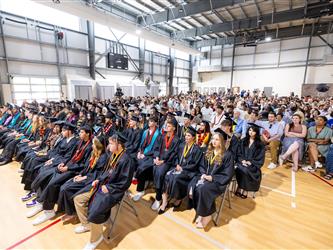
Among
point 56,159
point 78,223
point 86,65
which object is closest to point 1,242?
point 78,223

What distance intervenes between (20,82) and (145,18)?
29.6 feet

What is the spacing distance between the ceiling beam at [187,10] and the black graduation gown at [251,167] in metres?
8.92

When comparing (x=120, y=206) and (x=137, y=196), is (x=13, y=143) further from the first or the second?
(x=120, y=206)

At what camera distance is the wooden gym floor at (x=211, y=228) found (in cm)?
236

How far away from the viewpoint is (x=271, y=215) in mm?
2914

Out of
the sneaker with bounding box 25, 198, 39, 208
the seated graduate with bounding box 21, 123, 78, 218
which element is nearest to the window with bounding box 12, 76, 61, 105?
the seated graduate with bounding box 21, 123, 78, 218

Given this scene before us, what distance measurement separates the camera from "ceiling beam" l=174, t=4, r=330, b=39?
36.6 ft

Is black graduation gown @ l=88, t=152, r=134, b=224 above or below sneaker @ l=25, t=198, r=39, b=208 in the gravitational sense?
above

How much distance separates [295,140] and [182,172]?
135 inches

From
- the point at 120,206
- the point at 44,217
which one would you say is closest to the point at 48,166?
the point at 44,217

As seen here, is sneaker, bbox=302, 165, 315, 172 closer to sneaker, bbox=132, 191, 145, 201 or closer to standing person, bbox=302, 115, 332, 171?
standing person, bbox=302, 115, 332, 171

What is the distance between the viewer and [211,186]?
2.53 m

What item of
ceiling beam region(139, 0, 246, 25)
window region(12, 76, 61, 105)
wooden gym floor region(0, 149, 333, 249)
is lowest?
wooden gym floor region(0, 149, 333, 249)

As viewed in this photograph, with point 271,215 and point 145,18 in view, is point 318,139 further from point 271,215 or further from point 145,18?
point 145,18
